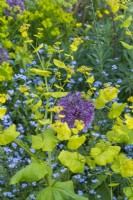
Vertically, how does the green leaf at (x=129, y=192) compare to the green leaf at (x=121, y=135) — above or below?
below

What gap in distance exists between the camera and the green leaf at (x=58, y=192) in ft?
6.79

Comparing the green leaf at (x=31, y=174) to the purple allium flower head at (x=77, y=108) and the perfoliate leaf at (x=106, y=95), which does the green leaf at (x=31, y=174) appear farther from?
the purple allium flower head at (x=77, y=108)

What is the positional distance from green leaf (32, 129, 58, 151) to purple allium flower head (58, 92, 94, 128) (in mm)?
570

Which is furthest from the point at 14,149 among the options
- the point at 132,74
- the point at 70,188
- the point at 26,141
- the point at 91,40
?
the point at 91,40

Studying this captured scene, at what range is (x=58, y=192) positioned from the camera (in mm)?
2104

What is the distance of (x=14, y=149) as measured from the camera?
2.86 m

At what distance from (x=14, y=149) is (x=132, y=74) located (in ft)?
3.57

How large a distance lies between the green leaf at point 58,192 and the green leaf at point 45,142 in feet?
0.63

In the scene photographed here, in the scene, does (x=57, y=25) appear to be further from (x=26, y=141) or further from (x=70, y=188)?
(x=70, y=188)

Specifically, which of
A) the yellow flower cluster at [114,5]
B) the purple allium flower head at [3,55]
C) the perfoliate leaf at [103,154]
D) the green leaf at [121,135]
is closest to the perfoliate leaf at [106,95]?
the green leaf at [121,135]

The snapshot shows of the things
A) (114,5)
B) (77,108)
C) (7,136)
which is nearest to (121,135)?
(7,136)

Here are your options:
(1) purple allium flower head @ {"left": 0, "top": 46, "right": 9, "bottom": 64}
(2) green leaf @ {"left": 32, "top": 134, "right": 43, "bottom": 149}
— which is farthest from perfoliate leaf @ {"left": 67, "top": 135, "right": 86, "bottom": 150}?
(1) purple allium flower head @ {"left": 0, "top": 46, "right": 9, "bottom": 64}

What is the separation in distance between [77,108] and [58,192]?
706mm

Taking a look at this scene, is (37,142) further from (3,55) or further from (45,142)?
(3,55)
